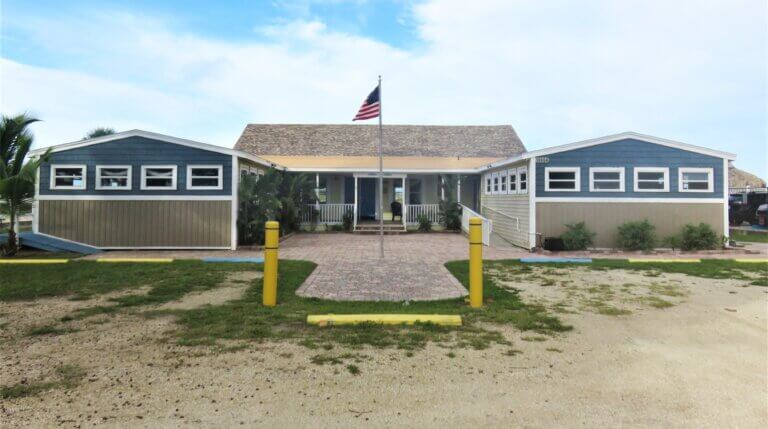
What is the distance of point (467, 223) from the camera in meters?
18.6

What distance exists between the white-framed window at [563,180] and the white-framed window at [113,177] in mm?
12846

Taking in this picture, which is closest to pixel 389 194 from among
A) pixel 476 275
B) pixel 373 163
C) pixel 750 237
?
pixel 373 163

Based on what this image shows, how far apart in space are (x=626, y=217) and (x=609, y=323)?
32.7 feet

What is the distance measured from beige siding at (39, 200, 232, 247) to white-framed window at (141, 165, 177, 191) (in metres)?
0.49

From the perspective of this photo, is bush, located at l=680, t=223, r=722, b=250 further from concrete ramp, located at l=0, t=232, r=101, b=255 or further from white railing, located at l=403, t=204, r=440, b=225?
concrete ramp, located at l=0, t=232, r=101, b=255

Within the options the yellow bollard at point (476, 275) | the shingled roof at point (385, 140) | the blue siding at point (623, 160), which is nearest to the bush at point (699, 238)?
the blue siding at point (623, 160)

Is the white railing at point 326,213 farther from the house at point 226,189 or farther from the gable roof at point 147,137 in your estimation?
the gable roof at point 147,137

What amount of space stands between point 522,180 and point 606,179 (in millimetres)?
2532

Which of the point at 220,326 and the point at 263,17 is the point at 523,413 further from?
the point at 263,17

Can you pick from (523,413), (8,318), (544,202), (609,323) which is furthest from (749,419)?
(544,202)

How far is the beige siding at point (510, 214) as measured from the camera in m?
14.7

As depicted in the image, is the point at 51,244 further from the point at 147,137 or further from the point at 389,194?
the point at 389,194

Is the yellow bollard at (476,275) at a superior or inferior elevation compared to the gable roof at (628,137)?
inferior

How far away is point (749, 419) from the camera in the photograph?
316cm
